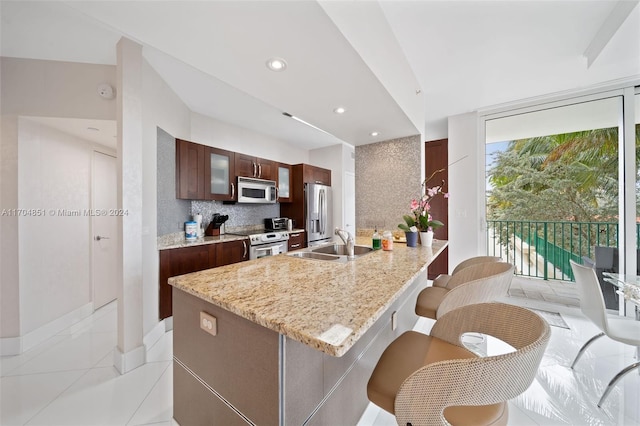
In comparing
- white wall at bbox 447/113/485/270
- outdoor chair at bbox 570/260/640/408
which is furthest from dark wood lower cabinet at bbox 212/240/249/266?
outdoor chair at bbox 570/260/640/408

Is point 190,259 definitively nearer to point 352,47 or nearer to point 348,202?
point 352,47

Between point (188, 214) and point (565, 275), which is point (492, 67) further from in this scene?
point (188, 214)

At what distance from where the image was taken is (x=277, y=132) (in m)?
4.15

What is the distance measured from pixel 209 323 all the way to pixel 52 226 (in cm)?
256

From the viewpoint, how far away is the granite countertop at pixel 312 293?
0.67 meters

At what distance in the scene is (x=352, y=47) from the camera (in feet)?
4.14

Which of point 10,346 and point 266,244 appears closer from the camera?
point 10,346

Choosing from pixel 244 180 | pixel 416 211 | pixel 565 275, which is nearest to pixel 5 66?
pixel 244 180

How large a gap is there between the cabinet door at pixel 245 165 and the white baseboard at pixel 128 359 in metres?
2.28

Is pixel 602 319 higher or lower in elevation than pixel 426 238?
lower

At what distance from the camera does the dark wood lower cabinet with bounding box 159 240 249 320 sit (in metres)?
2.30

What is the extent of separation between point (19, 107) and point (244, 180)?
6.94 ft

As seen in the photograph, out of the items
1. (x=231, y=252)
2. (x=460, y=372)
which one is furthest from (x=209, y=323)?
(x=231, y=252)

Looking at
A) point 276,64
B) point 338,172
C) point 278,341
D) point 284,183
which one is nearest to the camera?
point 278,341
